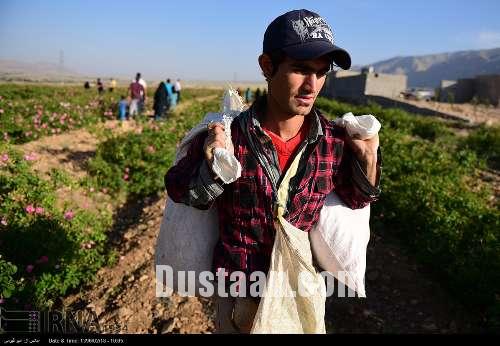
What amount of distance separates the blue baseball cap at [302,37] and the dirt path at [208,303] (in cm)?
246

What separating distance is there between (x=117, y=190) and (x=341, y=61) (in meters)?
4.82

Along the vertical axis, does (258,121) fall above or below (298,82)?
below

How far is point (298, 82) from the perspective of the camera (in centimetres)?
157

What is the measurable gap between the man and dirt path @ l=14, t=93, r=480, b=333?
1707mm

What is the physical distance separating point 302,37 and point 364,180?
0.61 metres

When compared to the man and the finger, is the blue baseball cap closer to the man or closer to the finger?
the man

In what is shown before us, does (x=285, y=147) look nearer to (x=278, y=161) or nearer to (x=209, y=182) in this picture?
(x=278, y=161)

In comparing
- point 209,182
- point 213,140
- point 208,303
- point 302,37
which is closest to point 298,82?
point 302,37

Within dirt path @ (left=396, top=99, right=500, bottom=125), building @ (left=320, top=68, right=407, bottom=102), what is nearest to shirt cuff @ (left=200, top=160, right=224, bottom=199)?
dirt path @ (left=396, top=99, right=500, bottom=125)

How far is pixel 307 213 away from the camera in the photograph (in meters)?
1.78

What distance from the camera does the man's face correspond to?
1566mm

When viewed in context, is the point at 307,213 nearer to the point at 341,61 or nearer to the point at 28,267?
the point at 341,61

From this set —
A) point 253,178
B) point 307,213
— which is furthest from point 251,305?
point 253,178

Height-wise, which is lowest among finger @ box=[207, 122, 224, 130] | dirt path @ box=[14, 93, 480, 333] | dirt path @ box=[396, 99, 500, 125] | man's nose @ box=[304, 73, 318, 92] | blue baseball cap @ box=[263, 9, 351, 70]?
dirt path @ box=[14, 93, 480, 333]
